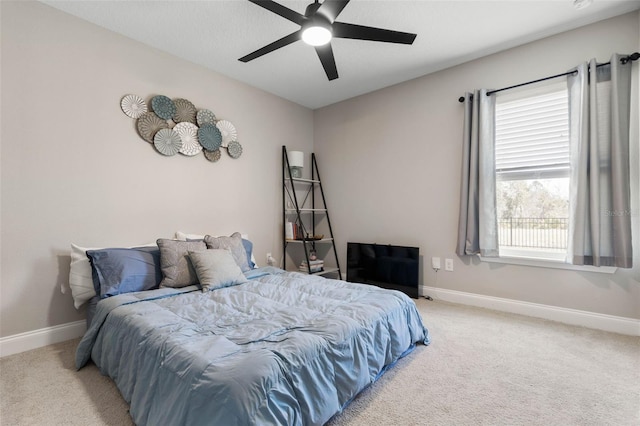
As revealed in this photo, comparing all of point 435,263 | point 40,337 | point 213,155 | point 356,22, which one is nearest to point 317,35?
point 356,22

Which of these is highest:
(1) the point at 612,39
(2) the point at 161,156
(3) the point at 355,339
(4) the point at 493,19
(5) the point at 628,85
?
(4) the point at 493,19

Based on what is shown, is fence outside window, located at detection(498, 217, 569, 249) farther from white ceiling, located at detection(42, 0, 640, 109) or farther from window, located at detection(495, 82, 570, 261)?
white ceiling, located at detection(42, 0, 640, 109)

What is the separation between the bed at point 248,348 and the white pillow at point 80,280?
33 cm

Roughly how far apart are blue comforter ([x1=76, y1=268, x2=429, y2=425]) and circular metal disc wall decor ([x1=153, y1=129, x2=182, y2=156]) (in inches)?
56.2

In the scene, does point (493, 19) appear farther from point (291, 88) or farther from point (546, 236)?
point (291, 88)

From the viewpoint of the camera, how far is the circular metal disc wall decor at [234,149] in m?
3.50

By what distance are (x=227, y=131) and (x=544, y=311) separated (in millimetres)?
3748

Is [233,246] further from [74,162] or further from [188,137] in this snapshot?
[74,162]

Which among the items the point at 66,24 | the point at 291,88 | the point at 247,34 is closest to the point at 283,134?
the point at 291,88

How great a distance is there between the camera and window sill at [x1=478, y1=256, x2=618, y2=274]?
2.49m

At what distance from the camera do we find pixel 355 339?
162 cm

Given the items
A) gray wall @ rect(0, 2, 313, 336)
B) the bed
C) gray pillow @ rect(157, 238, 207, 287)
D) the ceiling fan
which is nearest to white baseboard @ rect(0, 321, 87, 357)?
gray wall @ rect(0, 2, 313, 336)

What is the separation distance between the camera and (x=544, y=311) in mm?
2787

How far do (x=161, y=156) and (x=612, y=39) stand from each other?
162 inches
